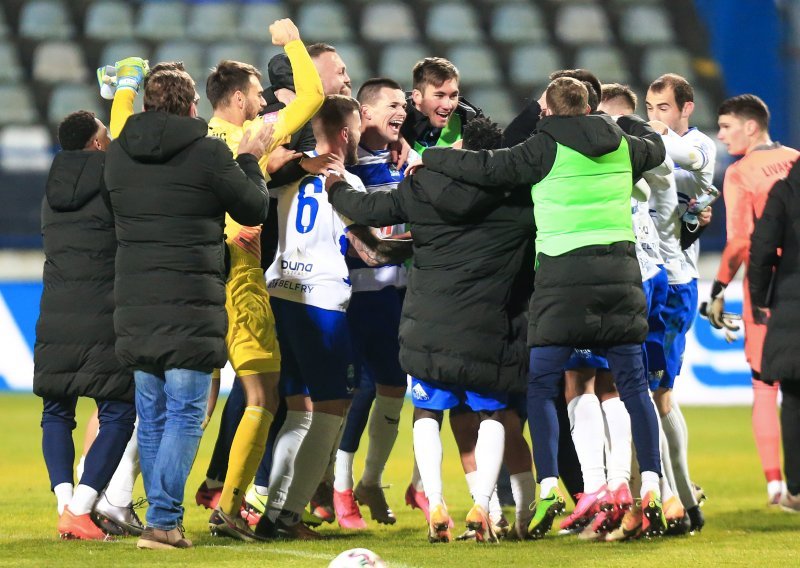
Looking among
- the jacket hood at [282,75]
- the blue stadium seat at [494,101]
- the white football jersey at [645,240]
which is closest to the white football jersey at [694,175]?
the white football jersey at [645,240]

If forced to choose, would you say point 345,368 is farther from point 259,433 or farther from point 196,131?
point 196,131

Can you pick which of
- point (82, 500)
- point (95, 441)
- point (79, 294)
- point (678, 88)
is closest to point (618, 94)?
point (678, 88)

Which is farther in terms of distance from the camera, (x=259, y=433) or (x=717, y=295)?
(x=717, y=295)

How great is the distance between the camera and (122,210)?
516 cm

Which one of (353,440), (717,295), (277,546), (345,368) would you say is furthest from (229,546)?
(717,295)

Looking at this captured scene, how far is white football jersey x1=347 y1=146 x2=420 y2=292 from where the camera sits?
20.2ft

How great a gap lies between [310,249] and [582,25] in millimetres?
12275

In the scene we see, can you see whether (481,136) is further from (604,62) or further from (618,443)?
(604,62)

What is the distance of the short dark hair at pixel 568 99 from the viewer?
5.34m

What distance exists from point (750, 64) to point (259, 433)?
35.2 feet

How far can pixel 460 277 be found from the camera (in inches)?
211

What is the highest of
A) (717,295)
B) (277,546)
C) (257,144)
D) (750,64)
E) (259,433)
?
(750,64)

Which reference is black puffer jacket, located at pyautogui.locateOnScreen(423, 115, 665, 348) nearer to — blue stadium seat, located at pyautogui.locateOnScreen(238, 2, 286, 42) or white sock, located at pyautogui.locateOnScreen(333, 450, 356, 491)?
white sock, located at pyautogui.locateOnScreen(333, 450, 356, 491)

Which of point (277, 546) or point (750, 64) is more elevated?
point (750, 64)
